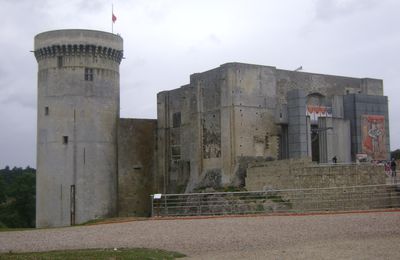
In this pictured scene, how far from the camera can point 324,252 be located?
47.9 ft

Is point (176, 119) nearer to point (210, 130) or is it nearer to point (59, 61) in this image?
point (210, 130)

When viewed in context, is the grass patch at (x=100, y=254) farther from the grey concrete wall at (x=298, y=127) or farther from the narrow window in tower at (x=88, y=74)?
the narrow window in tower at (x=88, y=74)

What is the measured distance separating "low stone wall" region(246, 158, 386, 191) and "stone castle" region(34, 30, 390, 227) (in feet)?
12.0

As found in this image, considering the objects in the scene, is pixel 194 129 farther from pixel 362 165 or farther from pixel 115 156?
pixel 362 165

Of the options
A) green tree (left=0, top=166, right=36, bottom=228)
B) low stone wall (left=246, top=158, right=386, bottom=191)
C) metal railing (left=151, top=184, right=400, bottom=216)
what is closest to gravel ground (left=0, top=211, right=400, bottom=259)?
metal railing (left=151, top=184, right=400, bottom=216)

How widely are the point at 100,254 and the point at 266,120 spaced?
22.2 meters

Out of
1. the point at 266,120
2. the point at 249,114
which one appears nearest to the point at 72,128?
the point at 249,114

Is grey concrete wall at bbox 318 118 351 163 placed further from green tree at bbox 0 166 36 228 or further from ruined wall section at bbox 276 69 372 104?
green tree at bbox 0 166 36 228

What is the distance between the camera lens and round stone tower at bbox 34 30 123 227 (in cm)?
3828

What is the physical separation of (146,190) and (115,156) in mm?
3363

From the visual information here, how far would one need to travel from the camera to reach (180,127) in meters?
40.7

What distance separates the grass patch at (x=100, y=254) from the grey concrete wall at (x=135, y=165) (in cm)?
2462

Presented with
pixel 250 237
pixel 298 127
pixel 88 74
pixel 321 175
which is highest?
pixel 88 74

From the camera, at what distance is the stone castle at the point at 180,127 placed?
3562cm
